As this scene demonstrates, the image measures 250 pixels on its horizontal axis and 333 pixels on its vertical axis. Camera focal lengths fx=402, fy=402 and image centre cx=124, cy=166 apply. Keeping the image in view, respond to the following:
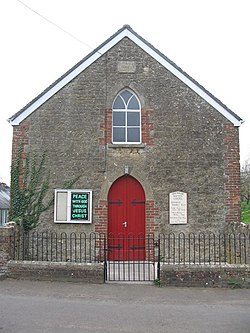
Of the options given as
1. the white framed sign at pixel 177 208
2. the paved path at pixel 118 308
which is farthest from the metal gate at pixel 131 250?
the paved path at pixel 118 308

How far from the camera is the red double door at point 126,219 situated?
13250 mm

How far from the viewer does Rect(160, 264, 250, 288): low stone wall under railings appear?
9.88m

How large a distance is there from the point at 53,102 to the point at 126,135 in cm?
271

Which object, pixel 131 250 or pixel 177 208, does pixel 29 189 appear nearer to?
pixel 131 250

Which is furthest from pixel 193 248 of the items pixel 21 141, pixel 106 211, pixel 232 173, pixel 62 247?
pixel 21 141

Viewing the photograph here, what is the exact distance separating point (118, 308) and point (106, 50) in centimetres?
904

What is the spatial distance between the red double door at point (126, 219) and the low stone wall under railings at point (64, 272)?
3082mm

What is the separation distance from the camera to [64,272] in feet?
33.1

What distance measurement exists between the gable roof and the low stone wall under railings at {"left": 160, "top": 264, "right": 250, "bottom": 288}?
5.60 meters

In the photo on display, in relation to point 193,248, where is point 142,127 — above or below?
above

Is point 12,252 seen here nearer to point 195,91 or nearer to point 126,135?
point 126,135

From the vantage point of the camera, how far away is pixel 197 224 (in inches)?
520

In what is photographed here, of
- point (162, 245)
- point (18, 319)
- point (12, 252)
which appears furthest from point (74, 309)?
point (162, 245)

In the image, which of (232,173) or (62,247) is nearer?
(62,247)
